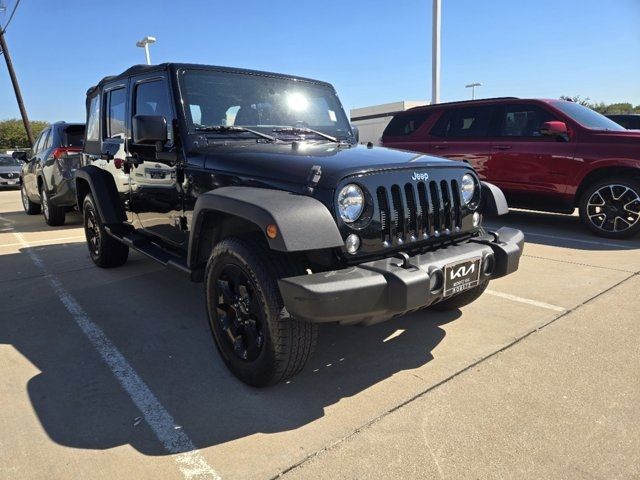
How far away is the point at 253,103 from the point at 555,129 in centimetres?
458

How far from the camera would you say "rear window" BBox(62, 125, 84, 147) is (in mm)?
7680

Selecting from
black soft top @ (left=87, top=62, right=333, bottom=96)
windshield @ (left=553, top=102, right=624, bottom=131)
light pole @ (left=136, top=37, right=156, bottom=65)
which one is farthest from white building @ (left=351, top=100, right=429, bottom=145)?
black soft top @ (left=87, top=62, right=333, bottom=96)

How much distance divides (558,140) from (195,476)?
20.9ft

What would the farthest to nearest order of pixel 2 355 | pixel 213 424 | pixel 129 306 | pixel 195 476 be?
pixel 129 306
pixel 2 355
pixel 213 424
pixel 195 476

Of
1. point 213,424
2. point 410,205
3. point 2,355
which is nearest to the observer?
point 213,424

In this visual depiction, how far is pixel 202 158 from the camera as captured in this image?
3.07 metres

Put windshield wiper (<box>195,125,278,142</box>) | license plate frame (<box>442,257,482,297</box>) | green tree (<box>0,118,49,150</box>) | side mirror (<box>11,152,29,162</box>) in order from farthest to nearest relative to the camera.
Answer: green tree (<box>0,118,49,150</box>) → side mirror (<box>11,152,29,162</box>) → windshield wiper (<box>195,125,278,142</box>) → license plate frame (<box>442,257,482,297</box>)

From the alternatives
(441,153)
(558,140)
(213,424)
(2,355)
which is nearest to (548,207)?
(558,140)

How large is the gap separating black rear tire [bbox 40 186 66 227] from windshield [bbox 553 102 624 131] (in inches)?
324

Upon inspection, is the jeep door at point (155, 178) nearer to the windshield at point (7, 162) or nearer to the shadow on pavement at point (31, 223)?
the shadow on pavement at point (31, 223)

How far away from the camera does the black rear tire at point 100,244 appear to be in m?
4.91

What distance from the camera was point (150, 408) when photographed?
8.13ft

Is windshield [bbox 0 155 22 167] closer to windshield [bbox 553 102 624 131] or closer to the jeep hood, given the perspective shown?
the jeep hood

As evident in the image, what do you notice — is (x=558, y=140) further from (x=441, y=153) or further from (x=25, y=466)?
(x=25, y=466)
